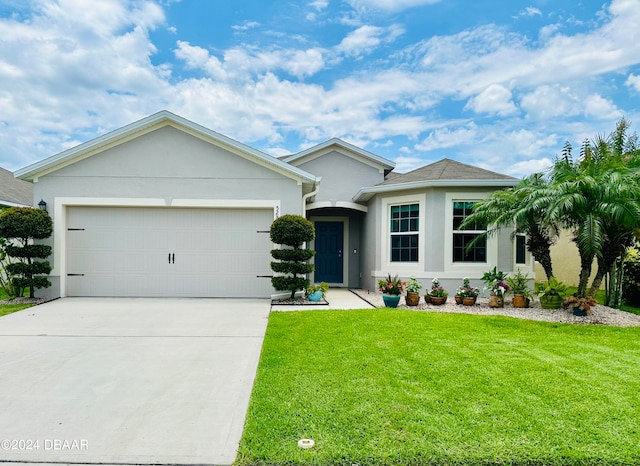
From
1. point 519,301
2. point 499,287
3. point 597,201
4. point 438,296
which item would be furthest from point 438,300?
point 597,201

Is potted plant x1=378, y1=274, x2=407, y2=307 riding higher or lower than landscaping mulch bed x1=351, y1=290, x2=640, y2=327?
higher

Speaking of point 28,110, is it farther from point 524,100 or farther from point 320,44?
point 524,100

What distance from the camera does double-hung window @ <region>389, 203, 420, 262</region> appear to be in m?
10.6

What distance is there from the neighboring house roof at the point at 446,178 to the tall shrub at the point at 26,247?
28.2ft

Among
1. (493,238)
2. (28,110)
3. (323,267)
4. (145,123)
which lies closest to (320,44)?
(145,123)

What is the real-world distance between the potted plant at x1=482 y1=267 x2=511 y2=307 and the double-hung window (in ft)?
6.53

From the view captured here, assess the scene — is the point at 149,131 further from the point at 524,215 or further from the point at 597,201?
the point at 597,201

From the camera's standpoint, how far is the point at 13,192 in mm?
13977

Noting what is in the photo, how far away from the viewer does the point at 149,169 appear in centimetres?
977

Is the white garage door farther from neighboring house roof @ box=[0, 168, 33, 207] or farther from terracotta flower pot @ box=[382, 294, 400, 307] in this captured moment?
neighboring house roof @ box=[0, 168, 33, 207]

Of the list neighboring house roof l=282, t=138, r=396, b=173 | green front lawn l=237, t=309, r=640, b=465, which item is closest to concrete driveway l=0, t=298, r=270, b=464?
green front lawn l=237, t=309, r=640, b=465

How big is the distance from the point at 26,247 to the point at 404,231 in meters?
9.76

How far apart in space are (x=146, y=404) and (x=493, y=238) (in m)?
9.38

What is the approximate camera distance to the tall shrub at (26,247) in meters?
8.80
